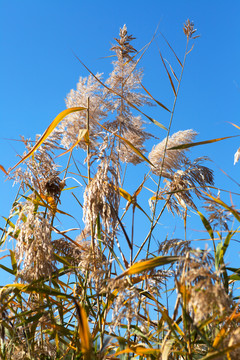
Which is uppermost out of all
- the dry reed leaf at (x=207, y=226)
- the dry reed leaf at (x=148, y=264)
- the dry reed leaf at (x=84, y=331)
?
the dry reed leaf at (x=207, y=226)

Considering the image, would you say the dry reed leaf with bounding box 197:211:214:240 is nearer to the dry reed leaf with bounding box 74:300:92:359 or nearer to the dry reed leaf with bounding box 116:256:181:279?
the dry reed leaf with bounding box 116:256:181:279

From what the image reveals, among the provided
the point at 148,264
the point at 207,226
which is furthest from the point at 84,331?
the point at 207,226

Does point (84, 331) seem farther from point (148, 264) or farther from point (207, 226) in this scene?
point (207, 226)

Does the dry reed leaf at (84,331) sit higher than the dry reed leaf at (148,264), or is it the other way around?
the dry reed leaf at (148,264)

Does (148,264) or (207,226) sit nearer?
(148,264)

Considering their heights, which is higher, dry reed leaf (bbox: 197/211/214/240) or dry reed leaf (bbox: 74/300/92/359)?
dry reed leaf (bbox: 197/211/214/240)

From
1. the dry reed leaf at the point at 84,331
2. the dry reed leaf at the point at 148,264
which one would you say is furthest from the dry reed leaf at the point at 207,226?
the dry reed leaf at the point at 84,331

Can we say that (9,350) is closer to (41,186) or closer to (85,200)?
(85,200)

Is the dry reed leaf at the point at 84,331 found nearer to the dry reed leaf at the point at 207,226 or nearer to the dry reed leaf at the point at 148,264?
the dry reed leaf at the point at 148,264

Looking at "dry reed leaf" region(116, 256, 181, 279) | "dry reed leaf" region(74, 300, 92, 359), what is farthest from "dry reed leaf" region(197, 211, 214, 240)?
"dry reed leaf" region(74, 300, 92, 359)

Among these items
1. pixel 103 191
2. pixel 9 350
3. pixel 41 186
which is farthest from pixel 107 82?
pixel 9 350

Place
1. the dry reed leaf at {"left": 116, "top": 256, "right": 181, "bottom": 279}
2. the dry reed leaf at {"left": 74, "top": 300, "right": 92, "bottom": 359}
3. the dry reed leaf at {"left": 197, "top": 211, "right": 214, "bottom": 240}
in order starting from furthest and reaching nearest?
the dry reed leaf at {"left": 197, "top": 211, "right": 214, "bottom": 240} → the dry reed leaf at {"left": 116, "top": 256, "right": 181, "bottom": 279} → the dry reed leaf at {"left": 74, "top": 300, "right": 92, "bottom": 359}

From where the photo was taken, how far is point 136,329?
1.99m

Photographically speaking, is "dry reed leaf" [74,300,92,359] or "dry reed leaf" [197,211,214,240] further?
"dry reed leaf" [197,211,214,240]
